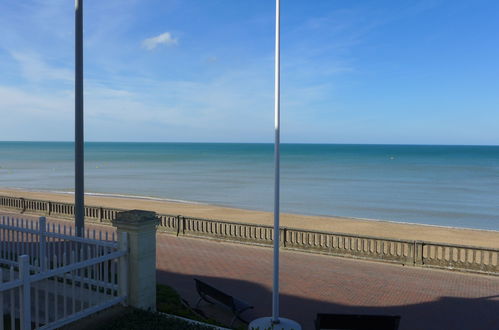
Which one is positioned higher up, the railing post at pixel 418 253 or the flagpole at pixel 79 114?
the flagpole at pixel 79 114

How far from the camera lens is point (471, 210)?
33.7m

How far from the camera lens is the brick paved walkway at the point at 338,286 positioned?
31.1 feet

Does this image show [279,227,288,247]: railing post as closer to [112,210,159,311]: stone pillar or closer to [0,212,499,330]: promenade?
[0,212,499,330]: promenade

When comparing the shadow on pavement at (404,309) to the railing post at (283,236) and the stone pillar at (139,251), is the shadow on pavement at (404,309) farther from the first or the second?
the railing post at (283,236)

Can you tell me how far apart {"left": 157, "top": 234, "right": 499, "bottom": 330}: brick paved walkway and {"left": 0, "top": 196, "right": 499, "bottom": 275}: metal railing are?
0.38 meters

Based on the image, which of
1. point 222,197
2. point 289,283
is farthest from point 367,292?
point 222,197

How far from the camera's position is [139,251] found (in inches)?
279

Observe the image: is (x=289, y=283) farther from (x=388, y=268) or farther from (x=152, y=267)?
(x=152, y=267)

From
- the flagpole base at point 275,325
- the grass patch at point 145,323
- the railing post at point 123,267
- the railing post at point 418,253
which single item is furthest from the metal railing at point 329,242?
the grass patch at point 145,323

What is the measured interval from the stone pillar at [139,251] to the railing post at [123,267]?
0.06m

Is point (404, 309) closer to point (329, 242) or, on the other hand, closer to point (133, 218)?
point (133, 218)

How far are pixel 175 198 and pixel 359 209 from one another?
16.3 metres

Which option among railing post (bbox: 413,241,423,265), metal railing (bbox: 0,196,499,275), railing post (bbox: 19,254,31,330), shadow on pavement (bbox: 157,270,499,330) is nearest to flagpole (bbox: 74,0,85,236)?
shadow on pavement (bbox: 157,270,499,330)

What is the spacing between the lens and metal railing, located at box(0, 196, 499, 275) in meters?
13.0
